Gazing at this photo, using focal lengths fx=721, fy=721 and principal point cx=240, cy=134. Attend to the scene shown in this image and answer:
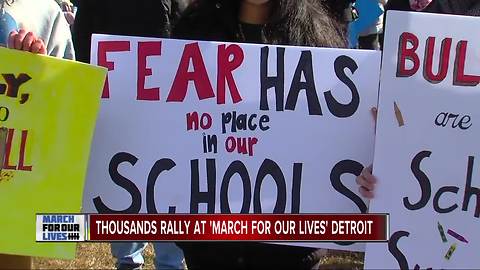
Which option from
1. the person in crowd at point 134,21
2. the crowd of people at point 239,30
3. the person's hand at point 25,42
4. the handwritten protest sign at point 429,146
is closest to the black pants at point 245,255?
the crowd of people at point 239,30

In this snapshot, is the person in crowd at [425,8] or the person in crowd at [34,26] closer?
the person in crowd at [425,8]

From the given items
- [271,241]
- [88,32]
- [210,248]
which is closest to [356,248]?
[271,241]

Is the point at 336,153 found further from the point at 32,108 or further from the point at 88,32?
the point at 88,32

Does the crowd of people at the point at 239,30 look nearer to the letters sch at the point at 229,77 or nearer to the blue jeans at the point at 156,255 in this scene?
the letters sch at the point at 229,77

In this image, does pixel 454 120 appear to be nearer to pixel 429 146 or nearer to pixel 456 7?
pixel 429 146

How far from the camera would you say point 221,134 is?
1944 millimetres

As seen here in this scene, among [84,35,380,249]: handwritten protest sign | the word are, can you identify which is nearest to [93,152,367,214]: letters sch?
[84,35,380,249]: handwritten protest sign

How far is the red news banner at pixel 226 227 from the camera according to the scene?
1.90m

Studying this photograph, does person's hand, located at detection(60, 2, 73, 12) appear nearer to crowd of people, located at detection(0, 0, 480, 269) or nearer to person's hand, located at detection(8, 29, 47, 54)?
crowd of people, located at detection(0, 0, 480, 269)

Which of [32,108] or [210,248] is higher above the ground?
[32,108]

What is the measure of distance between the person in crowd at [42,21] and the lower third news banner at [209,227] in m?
0.51

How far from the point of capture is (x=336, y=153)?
6.38 feet

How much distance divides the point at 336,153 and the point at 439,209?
0.30 metres

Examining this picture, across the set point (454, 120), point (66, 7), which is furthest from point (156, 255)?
point (66, 7)
